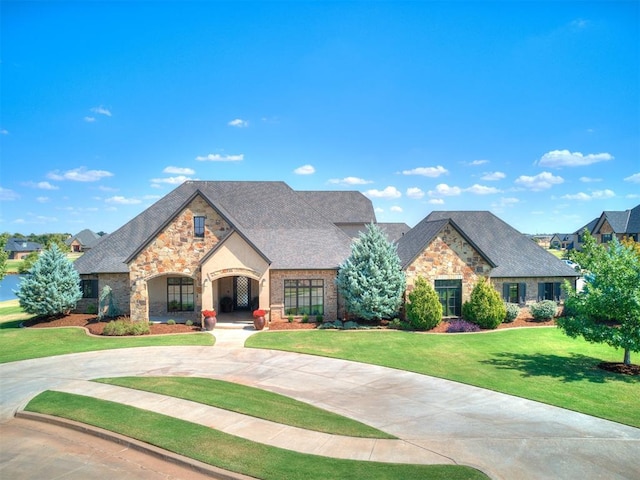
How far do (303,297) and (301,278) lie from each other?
1.26 metres

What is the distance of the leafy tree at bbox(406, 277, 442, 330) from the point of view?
2478 centimetres

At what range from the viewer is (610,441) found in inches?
428

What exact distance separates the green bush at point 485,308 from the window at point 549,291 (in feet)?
16.6

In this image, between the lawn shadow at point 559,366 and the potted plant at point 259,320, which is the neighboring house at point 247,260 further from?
the lawn shadow at point 559,366

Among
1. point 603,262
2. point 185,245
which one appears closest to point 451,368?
point 603,262

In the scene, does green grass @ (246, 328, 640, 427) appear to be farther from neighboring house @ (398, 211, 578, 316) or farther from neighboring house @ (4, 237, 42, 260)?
neighboring house @ (4, 237, 42, 260)

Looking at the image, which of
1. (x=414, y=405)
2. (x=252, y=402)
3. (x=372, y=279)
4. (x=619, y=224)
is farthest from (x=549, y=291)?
(x=619, y=224)

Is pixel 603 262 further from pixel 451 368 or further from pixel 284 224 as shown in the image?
pixel 284 224

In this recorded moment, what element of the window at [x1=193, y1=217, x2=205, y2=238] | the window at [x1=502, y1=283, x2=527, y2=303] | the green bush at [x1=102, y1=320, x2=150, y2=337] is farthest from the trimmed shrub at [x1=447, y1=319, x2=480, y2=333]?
the green bush at [x1=102, y1=320, x2=150, y2=337]

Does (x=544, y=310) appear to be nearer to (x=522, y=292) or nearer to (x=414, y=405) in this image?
(x=522, y=292)

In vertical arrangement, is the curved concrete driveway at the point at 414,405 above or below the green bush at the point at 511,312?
below

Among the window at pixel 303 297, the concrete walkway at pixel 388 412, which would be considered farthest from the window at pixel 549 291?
the concrete walkway at pixel 388 412

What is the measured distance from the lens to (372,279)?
25.1 meters

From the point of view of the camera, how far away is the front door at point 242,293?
31.2 m
